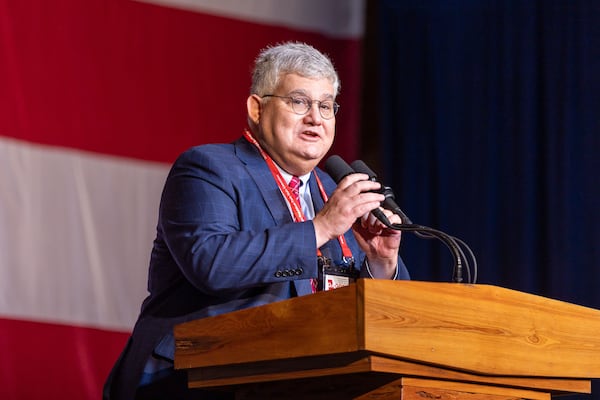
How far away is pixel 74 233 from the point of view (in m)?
3.82

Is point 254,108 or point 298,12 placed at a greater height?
point 298,12

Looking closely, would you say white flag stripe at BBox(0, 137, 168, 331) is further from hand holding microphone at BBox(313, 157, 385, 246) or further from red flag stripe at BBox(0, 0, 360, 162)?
hand holding microphone at BBox(313, 157, 385, 246)

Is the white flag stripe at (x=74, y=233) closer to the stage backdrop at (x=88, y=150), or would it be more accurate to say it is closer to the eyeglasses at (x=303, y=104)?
the stage backdrop at (x=88, y=150)

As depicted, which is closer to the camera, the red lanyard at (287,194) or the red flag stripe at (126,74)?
the red lanyard at (287,194)

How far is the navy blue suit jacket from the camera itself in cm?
229

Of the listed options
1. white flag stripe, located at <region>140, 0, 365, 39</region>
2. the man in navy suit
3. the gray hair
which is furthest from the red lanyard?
white flag stripe, located at <region>140, 0, 365, 39</region>

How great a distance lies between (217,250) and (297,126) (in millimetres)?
537

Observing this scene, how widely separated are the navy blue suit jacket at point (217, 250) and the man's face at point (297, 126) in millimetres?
74

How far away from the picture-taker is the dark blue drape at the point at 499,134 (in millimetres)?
3803

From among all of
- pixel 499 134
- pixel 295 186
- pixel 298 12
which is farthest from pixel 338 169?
pixel 298 12

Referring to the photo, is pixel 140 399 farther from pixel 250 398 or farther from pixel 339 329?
pixel 339 329

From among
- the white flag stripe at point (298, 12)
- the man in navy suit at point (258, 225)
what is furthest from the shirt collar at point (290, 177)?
the white flag stripe at point (298, 12)

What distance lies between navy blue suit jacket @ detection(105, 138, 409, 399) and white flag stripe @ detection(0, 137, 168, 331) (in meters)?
1.23

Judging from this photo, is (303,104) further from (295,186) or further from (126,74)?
(126,74)
